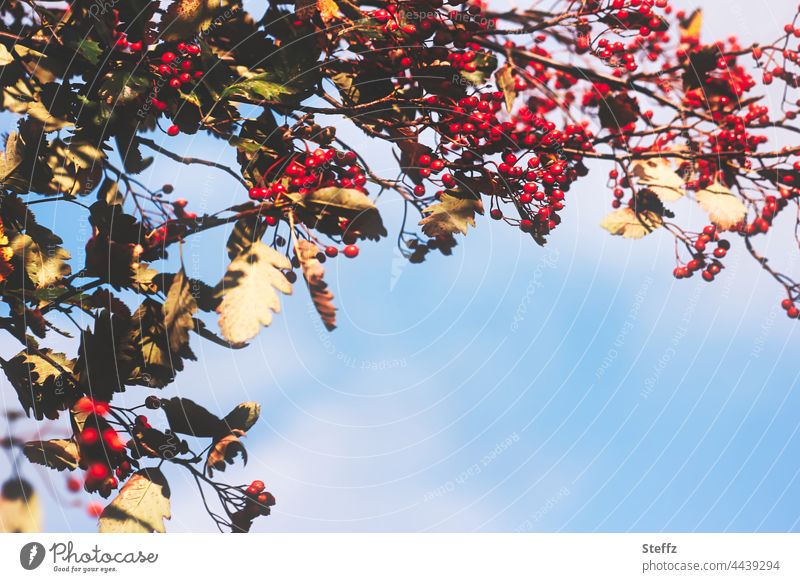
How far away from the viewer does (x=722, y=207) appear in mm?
1447

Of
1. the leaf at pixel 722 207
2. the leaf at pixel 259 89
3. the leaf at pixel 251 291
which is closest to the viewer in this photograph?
the leaf at pixel 251 291

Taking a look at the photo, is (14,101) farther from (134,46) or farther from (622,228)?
(622,228)

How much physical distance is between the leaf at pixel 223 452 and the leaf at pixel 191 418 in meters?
0.02

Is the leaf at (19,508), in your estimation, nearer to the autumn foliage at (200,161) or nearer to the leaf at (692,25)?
the autumn foliage at (200,161)

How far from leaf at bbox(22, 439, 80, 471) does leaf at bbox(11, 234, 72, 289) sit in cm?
31

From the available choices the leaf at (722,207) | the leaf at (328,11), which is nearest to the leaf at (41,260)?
the leaf at (328,11)

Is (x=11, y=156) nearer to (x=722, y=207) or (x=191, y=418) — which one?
(x=191, y=418)

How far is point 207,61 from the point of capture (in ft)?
4.19

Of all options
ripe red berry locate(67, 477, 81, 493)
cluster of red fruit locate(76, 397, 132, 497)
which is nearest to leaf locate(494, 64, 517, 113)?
cluster of red fruit locate(76, 397, 132, 497)

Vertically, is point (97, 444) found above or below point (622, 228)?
below

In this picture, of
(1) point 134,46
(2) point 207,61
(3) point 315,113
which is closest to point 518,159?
(3) point 315,113

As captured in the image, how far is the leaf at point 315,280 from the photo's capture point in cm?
122
